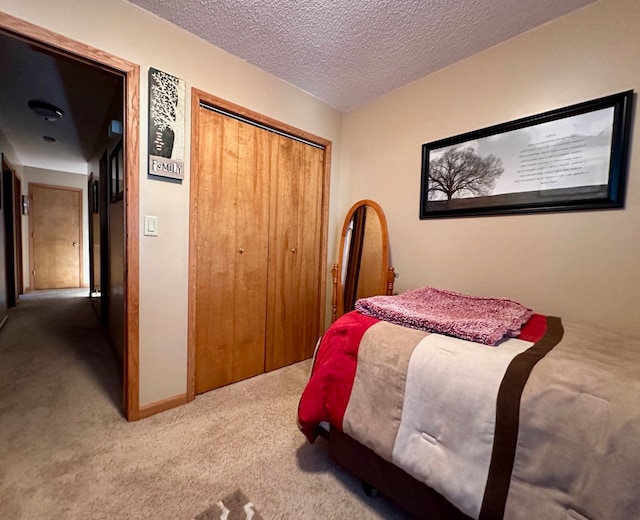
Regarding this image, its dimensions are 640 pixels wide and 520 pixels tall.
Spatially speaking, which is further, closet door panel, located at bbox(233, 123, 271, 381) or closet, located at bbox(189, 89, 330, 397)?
closet door panel, located at bbox(233, 123, 271, 381)

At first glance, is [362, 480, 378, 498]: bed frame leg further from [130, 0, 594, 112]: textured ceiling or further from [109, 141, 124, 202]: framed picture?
[109, 141, 124, 202]: framed picture

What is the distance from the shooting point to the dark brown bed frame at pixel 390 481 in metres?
0.89

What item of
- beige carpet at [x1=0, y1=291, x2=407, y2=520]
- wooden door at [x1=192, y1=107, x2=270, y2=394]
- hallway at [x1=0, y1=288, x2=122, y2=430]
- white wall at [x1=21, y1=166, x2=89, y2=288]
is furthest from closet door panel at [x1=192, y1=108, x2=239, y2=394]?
white wall at [x1=21, y1=166, x2=89, y2=288]

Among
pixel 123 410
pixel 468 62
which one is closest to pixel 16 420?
pixel 123 410

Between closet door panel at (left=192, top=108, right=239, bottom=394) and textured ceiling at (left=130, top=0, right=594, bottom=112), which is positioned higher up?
textured ceiling at (left=130, top=0, right=594, bottom=112)

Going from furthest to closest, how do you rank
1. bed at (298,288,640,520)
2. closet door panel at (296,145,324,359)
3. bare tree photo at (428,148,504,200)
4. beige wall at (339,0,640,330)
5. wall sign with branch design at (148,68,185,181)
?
closet door panel at (296,145,324,359) < bare tree photo at (428,148,504,200) < wall sign with branch design at (148,68,185,181) < beige wall at (339,0,640,330) < bed at (298,288,640,520)

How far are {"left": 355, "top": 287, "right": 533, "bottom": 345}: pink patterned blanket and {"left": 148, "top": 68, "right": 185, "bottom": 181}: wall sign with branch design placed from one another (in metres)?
1.38

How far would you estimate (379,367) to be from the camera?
1.03 m

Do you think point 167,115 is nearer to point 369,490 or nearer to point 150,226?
point 150,226

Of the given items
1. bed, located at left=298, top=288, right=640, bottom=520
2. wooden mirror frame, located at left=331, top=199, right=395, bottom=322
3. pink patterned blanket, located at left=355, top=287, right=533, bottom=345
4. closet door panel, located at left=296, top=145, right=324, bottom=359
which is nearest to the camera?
bed, located at left=298, top=288, right=640, bottom=520

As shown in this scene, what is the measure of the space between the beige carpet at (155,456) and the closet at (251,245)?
33 centimetres

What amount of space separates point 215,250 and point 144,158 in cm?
69

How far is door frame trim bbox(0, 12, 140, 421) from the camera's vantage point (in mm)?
1350

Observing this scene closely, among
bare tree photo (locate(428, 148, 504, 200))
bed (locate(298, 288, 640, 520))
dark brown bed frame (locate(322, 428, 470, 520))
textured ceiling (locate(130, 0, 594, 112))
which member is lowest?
dark brown bed frame (locate(322, 428, 470, 520))
